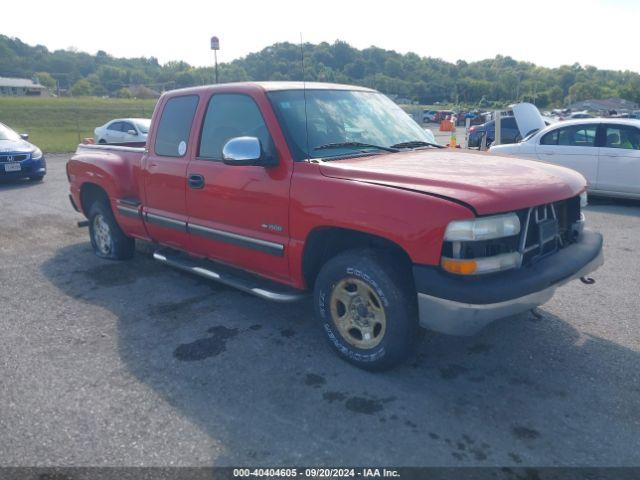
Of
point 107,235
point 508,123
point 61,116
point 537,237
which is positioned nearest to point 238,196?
point 537,237

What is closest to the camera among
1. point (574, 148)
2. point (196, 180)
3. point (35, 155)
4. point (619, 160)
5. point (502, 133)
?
point (196, 180)

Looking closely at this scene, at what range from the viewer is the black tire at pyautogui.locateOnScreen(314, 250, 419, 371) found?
3.27 m

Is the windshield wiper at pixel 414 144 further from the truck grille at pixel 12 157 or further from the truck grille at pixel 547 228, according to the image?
the truck grille at pixel 12 157

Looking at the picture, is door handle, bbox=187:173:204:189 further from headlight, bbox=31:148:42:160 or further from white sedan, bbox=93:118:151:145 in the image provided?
white sedan, bbox=93:118:151:145

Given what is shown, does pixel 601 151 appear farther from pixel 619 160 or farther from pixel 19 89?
pixel 19 89

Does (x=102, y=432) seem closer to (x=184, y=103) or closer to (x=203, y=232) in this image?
(x=203, y=232)

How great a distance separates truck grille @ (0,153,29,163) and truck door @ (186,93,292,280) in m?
9.13

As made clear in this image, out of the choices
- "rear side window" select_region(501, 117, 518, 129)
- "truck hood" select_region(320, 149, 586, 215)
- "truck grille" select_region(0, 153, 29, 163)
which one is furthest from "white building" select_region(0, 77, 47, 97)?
"truck hood" select_region(320, 149, 586, 215)

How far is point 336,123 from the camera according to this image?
415cm

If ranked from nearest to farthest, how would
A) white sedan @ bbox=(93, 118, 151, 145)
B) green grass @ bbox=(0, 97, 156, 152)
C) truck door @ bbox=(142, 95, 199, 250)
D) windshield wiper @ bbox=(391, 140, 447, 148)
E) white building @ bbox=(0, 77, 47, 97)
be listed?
windshield wiper @ bbox=(391, 140, 447, 148) < truck door @ bbox=(142, 95, 199, 250) < white sedan @ bbox=(93, 118, 151, 145) < green grass @ bbox=(0, 97, 156, 152) < white building @ bbox=(0, 77, 47, 97)

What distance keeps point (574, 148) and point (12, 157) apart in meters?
11.7

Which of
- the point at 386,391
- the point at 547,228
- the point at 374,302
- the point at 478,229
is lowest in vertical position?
the point at 386,391

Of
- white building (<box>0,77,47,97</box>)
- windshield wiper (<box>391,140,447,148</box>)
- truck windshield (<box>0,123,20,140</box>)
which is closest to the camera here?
windshield wiper (<box>391,140,447,148</box>)

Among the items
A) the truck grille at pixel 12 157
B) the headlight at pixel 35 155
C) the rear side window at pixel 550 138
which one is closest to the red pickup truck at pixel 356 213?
the rear side window at pixel 550 138
